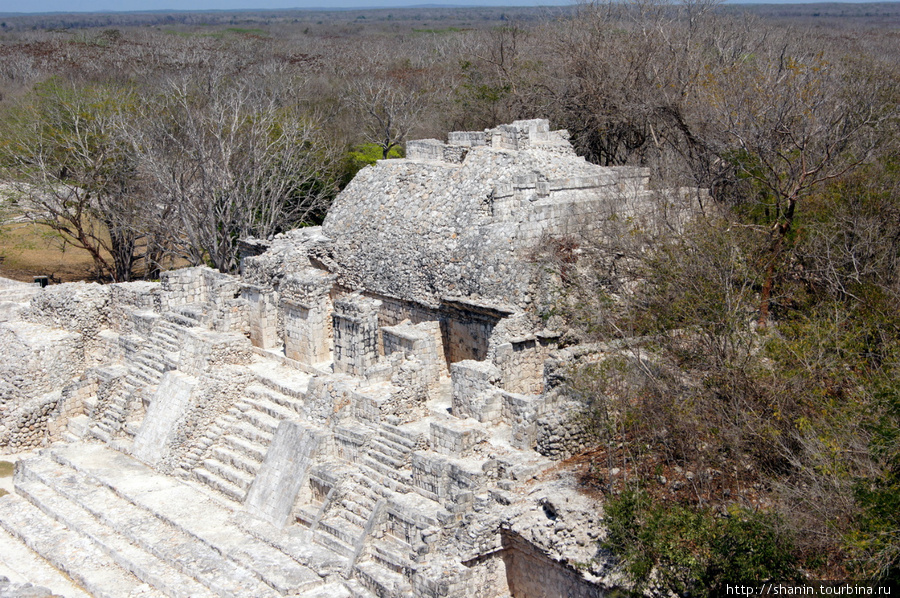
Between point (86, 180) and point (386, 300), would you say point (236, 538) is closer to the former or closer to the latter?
point (386, 300)

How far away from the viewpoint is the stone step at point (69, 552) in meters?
13.5

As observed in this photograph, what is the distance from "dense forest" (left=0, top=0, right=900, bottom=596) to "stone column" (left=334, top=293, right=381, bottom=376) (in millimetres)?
3017

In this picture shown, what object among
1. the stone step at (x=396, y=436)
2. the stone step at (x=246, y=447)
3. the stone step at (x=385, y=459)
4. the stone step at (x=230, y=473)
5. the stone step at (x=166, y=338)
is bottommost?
the stone step at (x=230, y=473)

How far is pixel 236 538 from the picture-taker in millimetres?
14242

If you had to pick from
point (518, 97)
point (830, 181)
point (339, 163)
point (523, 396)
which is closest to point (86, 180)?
point (339, 163)

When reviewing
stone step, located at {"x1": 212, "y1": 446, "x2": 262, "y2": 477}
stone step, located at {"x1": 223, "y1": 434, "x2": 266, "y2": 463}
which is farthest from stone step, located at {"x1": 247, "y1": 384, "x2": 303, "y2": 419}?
stone step, located at {"x1": 212, "y1": 446, "x2": 262, "y2": 477}

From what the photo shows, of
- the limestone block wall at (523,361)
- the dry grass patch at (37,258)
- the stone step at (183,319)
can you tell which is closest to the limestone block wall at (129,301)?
the stone step at (183,319)

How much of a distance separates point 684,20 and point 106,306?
56.5 feet

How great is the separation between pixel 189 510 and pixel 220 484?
74 cm

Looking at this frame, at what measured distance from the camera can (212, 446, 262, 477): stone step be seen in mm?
15734

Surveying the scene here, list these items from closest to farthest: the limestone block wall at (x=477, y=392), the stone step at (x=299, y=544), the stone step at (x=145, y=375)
→ the stone step at (x=299, y=544) < the limestone block wall at (x=477, y=392) < the stone step at (x=145, y=375)

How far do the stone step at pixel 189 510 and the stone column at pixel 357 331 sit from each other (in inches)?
126

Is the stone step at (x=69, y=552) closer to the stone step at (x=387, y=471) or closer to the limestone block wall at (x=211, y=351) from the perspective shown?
the stone step at (x=387, y=471)

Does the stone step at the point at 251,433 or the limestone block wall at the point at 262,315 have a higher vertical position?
the limestone block wall at the point at 262,315
